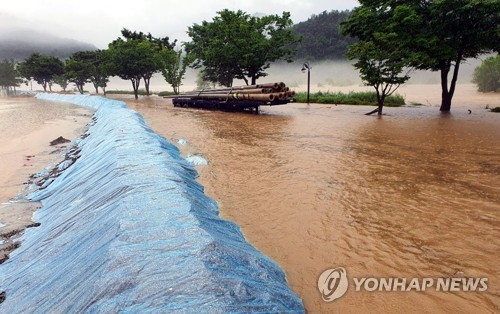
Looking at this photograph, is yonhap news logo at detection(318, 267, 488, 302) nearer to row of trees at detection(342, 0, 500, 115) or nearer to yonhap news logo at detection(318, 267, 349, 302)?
yonhap news logo at detection(318, 267, 349, 302)

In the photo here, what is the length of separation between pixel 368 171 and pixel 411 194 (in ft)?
5.21

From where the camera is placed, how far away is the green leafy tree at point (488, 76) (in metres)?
36.2

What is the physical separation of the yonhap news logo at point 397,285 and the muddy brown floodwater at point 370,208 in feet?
0.22

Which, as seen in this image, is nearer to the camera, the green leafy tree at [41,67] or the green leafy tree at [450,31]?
the green leafy tree at [450,31]

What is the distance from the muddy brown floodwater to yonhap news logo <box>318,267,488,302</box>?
67mm

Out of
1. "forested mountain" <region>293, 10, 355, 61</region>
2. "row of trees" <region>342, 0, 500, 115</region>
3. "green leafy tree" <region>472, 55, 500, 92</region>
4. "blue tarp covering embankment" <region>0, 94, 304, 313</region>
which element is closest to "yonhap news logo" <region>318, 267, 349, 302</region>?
"blue tarp covering embankment" <region>0, 94, 304, 313</region>

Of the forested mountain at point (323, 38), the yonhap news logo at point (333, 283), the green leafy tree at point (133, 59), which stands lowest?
the yonhap news logo at point (333, 283)

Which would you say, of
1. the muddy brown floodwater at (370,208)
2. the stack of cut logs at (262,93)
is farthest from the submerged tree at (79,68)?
the muddy brown floodwater at (370,208)

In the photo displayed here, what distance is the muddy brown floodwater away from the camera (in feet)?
10.8

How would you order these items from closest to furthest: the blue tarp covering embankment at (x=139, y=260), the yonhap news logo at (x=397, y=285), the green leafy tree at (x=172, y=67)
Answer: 1. the blue tarp covering embankment at (x=139, y=260)
2. the yonhap news logo at (x=397, y=285)
3. the green leafy tree at (x=172, y=67)

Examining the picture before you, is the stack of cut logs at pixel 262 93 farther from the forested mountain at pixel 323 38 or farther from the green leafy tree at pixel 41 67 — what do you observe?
the green leafy tree at pixel 41 67

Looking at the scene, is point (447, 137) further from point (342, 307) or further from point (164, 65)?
point (164, 65)

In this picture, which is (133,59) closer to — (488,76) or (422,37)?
(422,37)

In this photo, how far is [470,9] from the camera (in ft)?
50.4
